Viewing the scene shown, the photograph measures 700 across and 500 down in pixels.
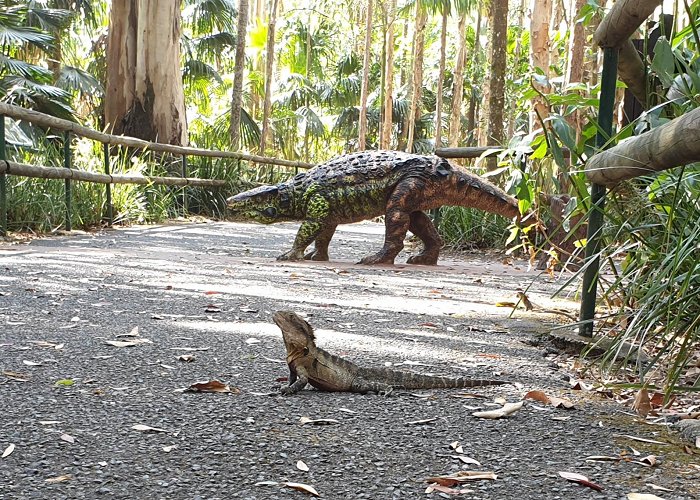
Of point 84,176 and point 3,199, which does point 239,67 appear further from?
point 3,199

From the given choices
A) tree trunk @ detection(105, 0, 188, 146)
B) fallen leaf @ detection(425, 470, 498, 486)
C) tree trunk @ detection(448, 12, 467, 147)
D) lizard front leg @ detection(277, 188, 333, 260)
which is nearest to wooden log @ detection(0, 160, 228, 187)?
tree trunk @ detection(105, 0, 188, 146)

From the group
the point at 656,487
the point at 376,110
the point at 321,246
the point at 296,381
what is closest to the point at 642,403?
the point at 656,487

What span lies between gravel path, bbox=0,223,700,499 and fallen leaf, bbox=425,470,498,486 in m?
0.03

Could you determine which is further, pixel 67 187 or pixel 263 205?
pixel 67 187

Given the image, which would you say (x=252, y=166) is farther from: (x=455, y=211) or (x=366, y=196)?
(x=366, y=196)

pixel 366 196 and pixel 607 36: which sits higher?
pixel 607 36

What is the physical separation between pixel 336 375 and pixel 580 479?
99 centimetres

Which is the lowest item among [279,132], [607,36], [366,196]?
[366,196]

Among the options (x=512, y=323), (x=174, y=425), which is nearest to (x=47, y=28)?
(x=512, y=323)

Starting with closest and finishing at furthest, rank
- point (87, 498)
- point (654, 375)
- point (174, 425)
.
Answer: point (87, 498)
point (174, 425)
point (654, 375)

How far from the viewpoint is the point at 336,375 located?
2600mm

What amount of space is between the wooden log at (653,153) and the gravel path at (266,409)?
708 millimetres

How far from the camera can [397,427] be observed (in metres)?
2.20

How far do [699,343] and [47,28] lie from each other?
53.2ft
